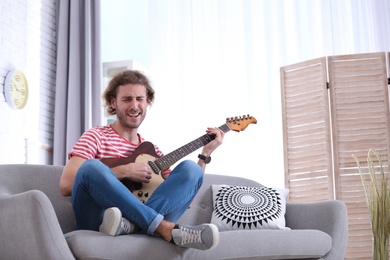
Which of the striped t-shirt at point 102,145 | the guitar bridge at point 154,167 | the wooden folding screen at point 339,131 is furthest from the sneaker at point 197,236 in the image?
the wooden folding screen at point 339,131

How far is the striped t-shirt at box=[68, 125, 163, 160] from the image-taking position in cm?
290

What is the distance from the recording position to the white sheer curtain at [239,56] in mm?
4867

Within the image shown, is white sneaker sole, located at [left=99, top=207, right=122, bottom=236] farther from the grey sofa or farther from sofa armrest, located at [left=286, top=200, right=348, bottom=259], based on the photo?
sofa armrest, located at [left=286, top=200, right=348, bottom=259]

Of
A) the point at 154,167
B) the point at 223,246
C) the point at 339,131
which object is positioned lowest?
the point at 223,246

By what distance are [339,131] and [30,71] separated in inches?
97.8

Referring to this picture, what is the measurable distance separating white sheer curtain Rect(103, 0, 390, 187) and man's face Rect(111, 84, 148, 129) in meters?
1.84

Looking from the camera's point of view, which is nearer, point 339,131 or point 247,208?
point 247,208

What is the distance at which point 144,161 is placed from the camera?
2.96 m

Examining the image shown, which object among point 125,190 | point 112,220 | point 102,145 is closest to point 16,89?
point 102,145

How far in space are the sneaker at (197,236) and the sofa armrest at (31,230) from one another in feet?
1.38

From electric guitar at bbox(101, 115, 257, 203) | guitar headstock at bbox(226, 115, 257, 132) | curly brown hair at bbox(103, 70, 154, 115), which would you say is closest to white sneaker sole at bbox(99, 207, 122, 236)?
electric guitar at bbox(101, 115, 257, 203)

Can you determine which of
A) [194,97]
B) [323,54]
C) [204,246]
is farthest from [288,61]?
[204,246]

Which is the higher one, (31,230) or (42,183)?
(42,183)

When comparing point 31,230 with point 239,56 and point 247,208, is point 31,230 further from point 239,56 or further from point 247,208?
point 239,56
